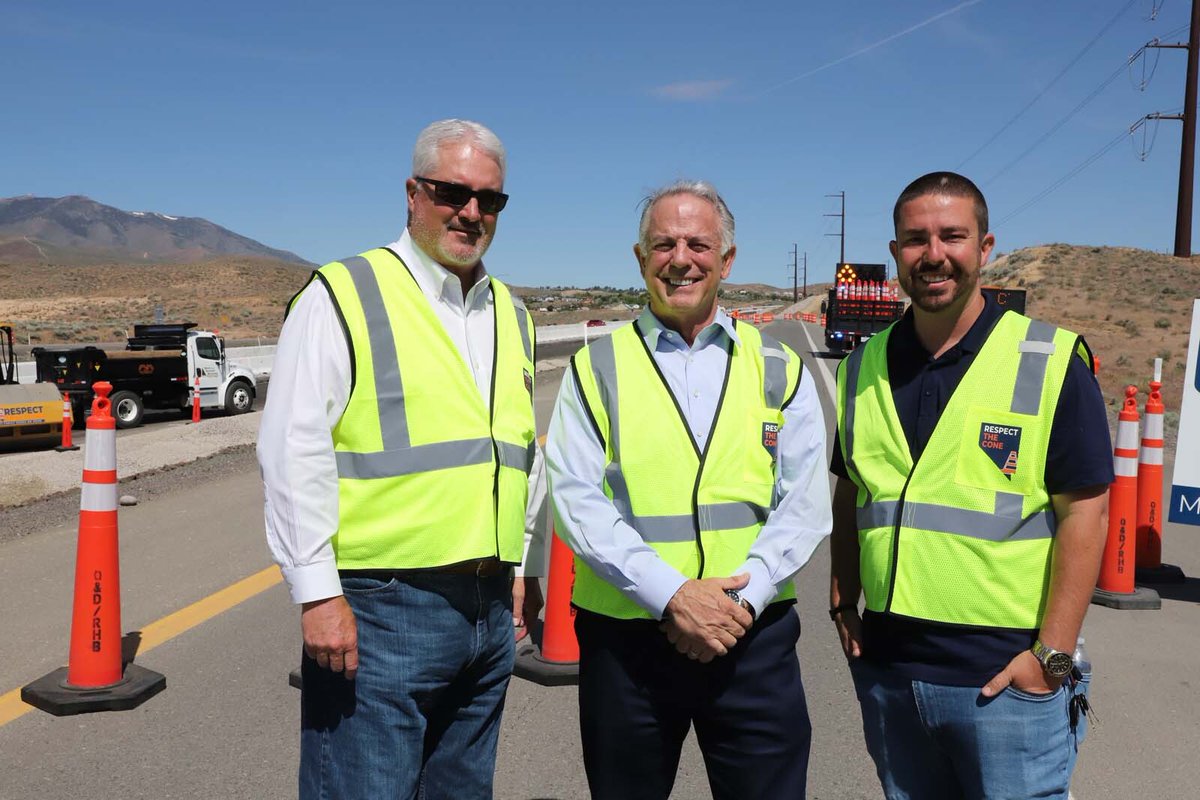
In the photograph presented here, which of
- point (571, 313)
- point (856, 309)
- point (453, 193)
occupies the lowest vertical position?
point (453, 193)

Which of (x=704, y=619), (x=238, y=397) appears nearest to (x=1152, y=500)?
(x=704, y=619)

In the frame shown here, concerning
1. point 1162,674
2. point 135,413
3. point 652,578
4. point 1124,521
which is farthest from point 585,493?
point 135,413

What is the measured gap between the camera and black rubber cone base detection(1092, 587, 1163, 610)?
19.9 feet

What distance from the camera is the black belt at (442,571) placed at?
246 centimetres

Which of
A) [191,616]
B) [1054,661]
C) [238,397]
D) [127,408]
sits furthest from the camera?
[238,397]

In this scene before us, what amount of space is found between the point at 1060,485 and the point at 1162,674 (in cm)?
345

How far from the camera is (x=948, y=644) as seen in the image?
2373 millimetres

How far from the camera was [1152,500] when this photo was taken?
6.61 meters

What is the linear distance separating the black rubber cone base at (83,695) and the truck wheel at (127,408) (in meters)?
14.3

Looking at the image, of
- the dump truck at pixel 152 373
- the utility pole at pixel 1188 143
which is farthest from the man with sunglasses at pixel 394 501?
the utility pole at pixel 1188 143

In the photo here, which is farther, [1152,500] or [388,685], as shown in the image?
[1152,500]

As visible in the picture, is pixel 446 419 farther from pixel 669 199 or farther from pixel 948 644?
pixel 948 644

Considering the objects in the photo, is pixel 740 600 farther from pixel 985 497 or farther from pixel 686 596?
pixel 985 497

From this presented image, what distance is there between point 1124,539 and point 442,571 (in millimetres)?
5239
